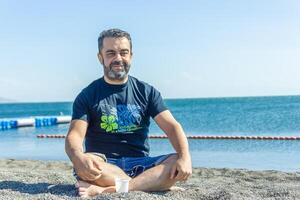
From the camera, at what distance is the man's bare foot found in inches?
172

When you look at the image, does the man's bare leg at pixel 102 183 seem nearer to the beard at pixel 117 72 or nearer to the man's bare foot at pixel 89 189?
the man's bare foot at pixel 89 189

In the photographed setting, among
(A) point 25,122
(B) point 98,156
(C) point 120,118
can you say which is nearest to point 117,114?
(C) point 120,118

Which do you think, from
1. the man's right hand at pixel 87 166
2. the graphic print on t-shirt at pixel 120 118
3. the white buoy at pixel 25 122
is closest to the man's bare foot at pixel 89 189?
the man's right hand at pixel 87 166

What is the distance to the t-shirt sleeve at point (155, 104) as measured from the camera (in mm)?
4777

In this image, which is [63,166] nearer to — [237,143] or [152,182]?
[152,182]

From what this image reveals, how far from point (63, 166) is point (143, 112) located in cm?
494

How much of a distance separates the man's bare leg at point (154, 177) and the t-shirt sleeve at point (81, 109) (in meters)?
0.74

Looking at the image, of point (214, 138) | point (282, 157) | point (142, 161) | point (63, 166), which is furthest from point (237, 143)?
point (142, 161)

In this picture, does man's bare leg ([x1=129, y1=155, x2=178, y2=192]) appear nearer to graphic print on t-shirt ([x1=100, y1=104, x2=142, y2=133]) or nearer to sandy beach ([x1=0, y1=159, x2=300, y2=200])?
sandy beach ([x1=0, y1=159, x2=300, y2=200])

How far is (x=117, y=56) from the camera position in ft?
15.1

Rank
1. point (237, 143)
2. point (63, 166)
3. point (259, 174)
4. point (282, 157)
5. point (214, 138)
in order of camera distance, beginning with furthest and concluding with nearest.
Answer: point (214, 138)
point (237, 143)
point (282, 157)
point (63, 166)
point (259, 174)

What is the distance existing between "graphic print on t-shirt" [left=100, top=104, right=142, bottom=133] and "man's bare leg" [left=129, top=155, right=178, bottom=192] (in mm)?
447

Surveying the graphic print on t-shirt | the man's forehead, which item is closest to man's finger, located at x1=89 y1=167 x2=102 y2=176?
the graphic print on t-shirt

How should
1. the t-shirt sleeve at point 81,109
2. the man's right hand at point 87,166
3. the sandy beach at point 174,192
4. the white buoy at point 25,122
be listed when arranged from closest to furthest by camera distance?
1. the man's right hand at point 87,166
2. the sandy beach at point 174,192
3. the t-shirt sleeve at point 81,109
4. the white buoy at point 25,122
